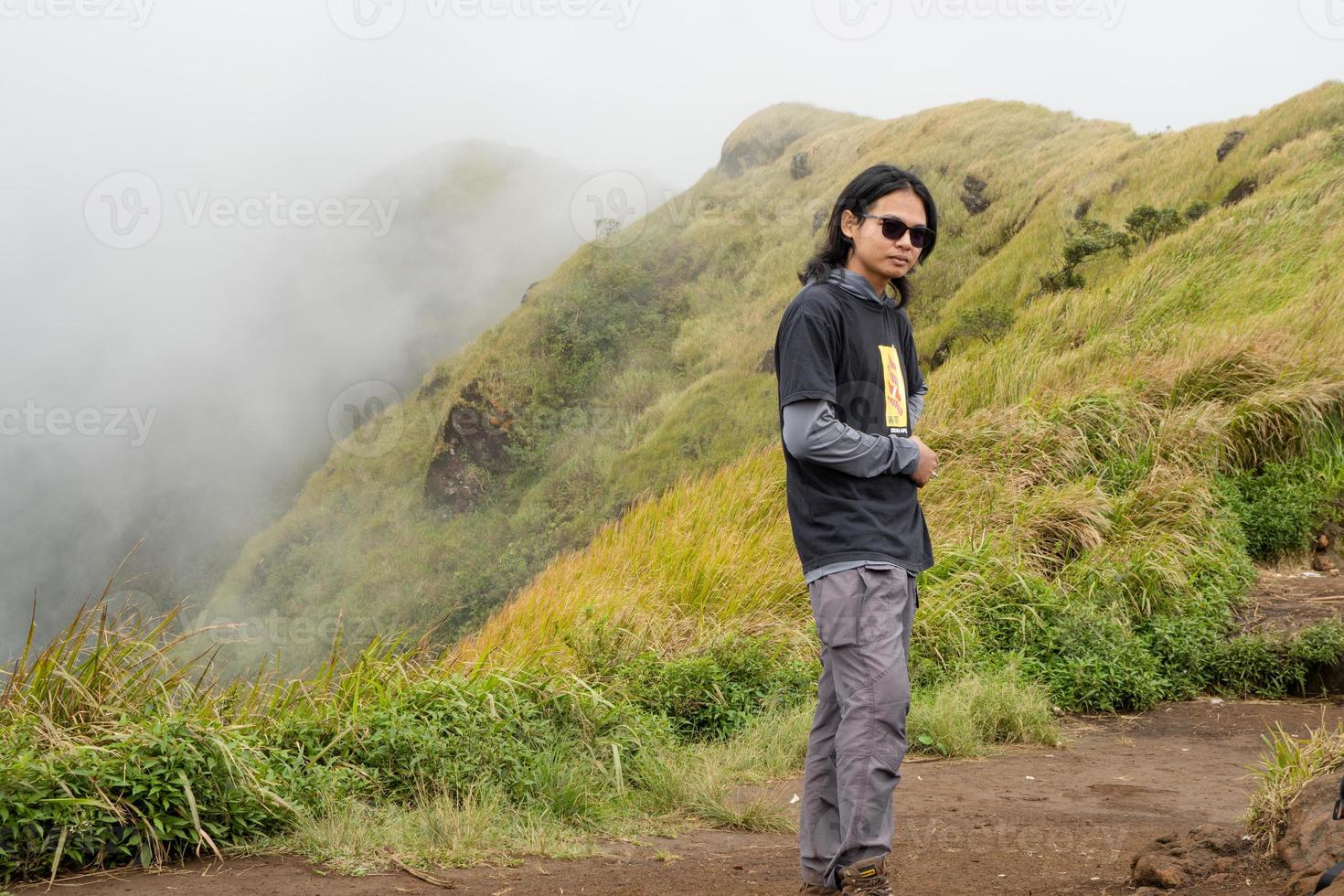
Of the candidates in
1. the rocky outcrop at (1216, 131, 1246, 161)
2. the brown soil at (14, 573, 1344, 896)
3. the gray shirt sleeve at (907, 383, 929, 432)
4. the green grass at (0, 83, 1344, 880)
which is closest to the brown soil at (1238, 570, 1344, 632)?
the green grass at (0, 83, 1344, 880)

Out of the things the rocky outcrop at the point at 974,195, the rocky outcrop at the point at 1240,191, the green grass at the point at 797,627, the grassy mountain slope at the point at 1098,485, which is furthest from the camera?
the rocky outcrop at the point at 974,195

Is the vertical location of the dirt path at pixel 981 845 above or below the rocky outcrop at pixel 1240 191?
below

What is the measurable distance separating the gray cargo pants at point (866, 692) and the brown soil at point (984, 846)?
0.64m

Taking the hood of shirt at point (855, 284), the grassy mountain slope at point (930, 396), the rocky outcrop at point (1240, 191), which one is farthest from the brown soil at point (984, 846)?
the rocky outcrop at point (1240, 191)

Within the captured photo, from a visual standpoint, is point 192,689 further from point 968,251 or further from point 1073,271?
point 968,251

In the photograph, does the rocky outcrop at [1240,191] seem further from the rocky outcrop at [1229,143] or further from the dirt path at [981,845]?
the dirt path at [981,845]

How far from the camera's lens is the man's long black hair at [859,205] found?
3.03 m

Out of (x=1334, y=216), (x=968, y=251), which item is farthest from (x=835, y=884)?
(x=968, y=251)

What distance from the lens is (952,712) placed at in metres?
5.39

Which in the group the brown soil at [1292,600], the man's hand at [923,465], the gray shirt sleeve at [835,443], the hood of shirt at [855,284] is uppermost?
the hood of shirt at [855,284]

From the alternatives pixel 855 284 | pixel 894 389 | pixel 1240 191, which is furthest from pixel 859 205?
pixel 1240 191

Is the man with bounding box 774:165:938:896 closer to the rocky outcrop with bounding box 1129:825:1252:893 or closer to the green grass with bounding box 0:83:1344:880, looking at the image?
the rocky outcrop with bounding box 1129:825:1252:893

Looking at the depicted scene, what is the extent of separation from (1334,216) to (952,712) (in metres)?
11.2

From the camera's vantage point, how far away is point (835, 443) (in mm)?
2762
